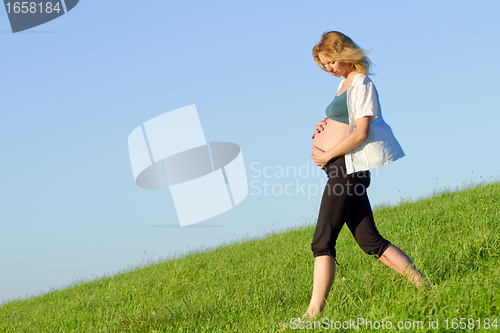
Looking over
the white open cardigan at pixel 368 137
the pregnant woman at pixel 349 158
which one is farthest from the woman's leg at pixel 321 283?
the white open cardigan at pixel 368 137

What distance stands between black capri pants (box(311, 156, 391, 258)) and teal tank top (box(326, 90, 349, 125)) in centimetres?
32

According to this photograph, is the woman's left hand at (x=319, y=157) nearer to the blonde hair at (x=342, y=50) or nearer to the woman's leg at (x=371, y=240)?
the woman's leg at (x=371, y=240)

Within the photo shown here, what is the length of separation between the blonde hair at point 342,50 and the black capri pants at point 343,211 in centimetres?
81

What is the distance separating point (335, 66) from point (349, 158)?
2.59 ft

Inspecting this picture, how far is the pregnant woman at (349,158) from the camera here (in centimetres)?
320

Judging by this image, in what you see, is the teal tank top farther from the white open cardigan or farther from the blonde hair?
the blonde hair

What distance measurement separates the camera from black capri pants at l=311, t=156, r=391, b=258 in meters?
3.23

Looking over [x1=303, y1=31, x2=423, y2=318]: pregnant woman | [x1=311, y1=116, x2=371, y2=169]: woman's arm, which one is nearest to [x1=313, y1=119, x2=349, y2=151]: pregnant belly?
[x1=303, y1=31, x2=423, y2=318]: pregnant woman

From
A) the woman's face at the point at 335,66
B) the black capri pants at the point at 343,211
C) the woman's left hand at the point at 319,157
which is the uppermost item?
the woman's face at the point at 335,66

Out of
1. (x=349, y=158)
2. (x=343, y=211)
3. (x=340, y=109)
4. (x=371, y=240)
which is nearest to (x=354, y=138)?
(x=349, y=158)

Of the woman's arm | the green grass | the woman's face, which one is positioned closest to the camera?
the green grass

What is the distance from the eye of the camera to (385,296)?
319 centimetres

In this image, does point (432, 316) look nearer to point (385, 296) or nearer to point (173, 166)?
point (385, 296)

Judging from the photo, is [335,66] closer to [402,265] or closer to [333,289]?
Result: [402,265]
